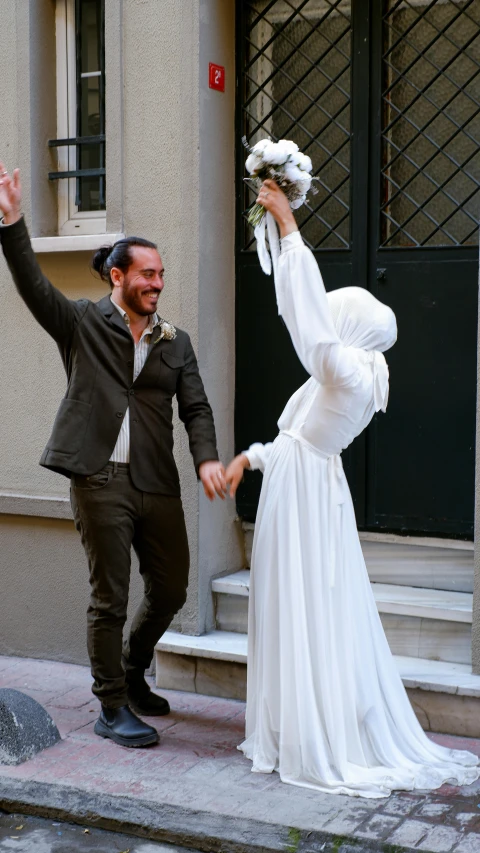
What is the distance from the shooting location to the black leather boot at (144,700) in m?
5.70

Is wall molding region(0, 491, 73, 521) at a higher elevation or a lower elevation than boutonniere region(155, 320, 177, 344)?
lower

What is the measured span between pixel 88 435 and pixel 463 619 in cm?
202

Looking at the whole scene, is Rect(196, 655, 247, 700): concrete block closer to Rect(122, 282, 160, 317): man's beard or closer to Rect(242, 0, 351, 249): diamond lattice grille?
Rect(122, 282, 160, 317): man's beard

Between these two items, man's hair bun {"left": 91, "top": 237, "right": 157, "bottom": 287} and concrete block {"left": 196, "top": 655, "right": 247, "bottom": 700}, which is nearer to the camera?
man's hair bun {"left": 91, "top": 237, "right": 157, "bottom": 287}

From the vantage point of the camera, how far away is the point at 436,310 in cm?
596

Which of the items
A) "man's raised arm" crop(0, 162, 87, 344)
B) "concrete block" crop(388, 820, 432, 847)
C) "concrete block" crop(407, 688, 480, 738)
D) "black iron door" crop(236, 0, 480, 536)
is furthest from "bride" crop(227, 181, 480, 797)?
"black iron door" crop(236, 0, 480, 536)

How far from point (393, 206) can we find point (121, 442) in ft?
6.70

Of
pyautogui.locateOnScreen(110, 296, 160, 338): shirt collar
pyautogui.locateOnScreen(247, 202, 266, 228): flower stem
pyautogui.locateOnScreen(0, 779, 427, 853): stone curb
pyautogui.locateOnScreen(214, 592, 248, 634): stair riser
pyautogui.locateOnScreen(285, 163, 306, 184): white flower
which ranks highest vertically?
pyautogui.locateOnScreen(285, 163, 306, 184): white flower

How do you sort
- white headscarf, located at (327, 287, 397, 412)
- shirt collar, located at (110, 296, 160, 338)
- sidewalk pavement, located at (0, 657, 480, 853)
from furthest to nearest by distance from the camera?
shirt collar, located at (110, 296, 160, 338) → white headscarf, located at (327, 287, 397, 412) → sidewalk pavement, located at (0, 657, 480, 853)

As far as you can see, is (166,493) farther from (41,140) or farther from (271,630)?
(41,140)

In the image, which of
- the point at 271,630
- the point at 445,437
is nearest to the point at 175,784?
the point at 271,630

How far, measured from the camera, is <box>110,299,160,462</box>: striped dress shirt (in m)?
5.24

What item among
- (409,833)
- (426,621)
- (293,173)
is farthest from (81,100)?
(409,833)

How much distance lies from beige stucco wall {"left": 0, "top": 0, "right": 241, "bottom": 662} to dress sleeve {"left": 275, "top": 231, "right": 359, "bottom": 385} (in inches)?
66.7
